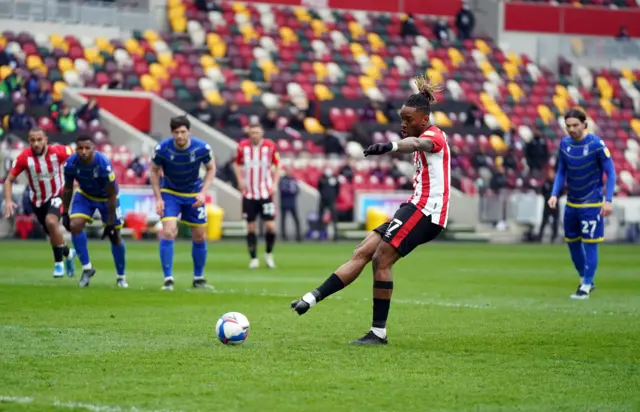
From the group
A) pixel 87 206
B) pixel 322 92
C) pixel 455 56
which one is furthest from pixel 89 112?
pixel 87 206

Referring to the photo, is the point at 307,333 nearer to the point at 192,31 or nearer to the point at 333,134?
the point at 333,134

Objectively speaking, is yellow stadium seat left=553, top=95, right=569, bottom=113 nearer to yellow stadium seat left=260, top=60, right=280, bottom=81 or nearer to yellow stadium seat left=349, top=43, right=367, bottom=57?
yellow stadium seat left=349, top=43, right=367, bottom=57

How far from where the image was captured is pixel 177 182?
→ 15328mm

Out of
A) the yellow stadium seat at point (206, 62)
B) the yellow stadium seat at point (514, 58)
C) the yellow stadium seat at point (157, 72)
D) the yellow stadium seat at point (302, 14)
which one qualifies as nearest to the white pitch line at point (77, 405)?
the yellow stadium seat at point (157, 72)

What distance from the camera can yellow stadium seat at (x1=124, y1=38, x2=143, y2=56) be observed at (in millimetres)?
38938

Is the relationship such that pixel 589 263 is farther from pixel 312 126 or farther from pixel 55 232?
pixel 312 126

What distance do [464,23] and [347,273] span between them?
40.4m

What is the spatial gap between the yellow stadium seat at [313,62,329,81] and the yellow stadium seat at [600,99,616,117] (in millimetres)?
11930

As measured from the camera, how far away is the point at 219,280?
687 inches

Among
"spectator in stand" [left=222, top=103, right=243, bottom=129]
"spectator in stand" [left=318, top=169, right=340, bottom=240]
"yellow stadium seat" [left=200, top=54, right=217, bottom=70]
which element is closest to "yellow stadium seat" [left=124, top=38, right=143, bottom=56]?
"yellow stadium seat" [left=200, top=54, right=217, bottom=70]

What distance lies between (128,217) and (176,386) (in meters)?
A: 23.6

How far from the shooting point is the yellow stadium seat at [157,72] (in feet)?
126

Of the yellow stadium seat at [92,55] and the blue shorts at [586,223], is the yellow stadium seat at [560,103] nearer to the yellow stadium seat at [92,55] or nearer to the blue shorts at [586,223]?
the yellow stadium seat at [92,55]

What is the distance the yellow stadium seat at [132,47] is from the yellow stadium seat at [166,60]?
67cm
